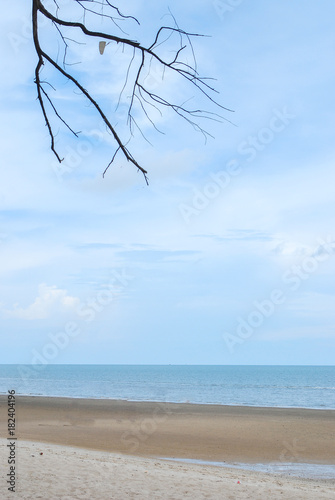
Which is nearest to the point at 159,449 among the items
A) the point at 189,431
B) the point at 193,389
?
the point at 189,431

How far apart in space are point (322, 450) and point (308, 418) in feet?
29.6

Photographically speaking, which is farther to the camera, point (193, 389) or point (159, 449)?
point (193, 389)

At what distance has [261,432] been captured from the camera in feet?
63.7

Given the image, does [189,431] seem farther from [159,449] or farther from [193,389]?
[193,389]

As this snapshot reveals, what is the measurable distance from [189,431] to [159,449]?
4125 millimetres

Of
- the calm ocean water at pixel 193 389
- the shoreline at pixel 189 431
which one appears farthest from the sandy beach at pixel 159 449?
the calm ocean water at pixel 193 389

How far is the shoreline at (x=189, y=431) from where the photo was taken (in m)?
15.1

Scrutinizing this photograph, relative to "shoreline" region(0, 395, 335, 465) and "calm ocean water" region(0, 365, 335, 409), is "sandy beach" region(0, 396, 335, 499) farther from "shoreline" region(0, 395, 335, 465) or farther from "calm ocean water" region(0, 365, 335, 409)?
"calm ocean water" region(0, 365, 335, 409)

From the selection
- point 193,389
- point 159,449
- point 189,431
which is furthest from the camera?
point 193,389

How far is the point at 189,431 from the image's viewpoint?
19234 mm

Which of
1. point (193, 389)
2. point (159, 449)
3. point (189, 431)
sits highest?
point (193, 389)

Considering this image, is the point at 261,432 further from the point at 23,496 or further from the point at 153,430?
the point at 23,496

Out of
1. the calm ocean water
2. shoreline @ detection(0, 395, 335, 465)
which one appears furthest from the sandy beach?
the calm ocean water

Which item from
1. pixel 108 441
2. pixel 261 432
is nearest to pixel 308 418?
pixel 261 432
